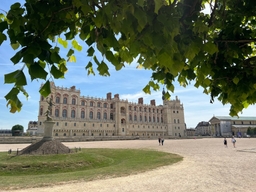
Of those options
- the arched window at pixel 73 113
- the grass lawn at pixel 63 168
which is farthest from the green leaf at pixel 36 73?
the arched window at pixel 73 113

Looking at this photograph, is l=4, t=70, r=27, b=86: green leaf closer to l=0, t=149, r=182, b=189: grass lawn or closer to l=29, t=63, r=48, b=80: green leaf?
l=29, t=63, r=48, b=80: green leaf

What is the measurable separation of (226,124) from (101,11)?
9856 cm

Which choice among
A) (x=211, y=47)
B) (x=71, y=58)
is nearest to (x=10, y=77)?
(x=71, y=58)

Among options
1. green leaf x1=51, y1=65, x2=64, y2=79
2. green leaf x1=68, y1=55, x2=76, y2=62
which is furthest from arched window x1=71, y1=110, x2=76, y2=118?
green leaf x1=51, y1=65, x2=64, y2=79

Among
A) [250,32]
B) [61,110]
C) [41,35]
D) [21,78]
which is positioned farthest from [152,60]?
[61,110]

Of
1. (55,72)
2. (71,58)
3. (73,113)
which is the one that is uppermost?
(73,113)

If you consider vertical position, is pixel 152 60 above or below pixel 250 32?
below

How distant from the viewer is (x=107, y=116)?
71625mm

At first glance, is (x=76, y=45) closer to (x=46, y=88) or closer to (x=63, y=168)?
(x=46, y=88)

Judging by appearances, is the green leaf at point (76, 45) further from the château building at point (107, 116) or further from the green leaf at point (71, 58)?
the château building at point (107, 116)

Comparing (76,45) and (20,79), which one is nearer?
(20,79)

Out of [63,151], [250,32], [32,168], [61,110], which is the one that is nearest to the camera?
[250,32]

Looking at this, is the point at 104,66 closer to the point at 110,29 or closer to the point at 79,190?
the point at 110,29

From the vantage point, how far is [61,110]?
6012 cm
